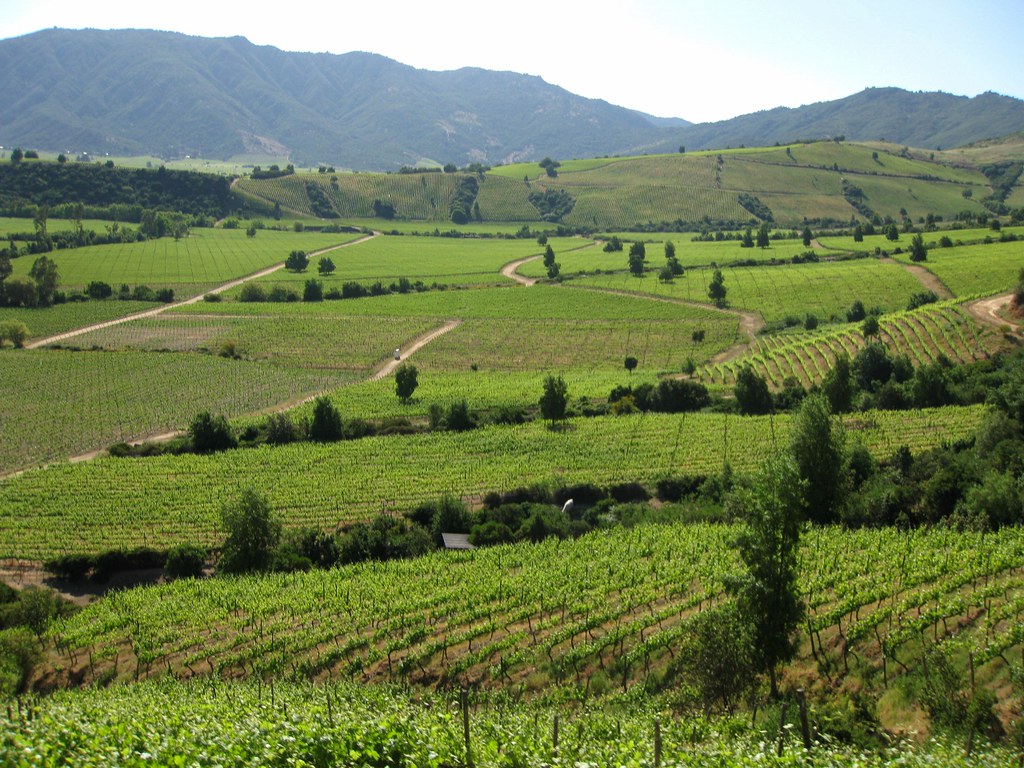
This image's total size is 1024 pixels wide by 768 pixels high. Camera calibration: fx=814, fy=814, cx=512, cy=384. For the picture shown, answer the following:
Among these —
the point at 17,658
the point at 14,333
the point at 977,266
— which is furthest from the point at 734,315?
the point at 17,658

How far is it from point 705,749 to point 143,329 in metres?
99.7

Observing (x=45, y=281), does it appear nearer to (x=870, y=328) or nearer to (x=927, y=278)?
(x=870, y=328)

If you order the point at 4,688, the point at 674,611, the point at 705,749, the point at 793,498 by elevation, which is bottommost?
the point at 4,688

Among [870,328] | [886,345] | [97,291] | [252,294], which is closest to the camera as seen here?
[886,345]

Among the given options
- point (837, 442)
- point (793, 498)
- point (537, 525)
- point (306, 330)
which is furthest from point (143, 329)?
point (793, 498)

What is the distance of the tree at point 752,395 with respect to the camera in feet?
201

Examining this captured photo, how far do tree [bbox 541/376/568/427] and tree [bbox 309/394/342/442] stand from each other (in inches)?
608

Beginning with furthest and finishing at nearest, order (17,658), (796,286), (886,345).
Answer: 1. (796,286)
2. (886,345)
3. (17,658)

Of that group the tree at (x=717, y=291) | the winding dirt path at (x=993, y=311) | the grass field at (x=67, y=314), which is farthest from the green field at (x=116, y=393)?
the winding dirt path at (x=993, y=311)

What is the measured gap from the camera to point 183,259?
14388 centimetres

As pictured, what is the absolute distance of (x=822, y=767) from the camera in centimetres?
1356

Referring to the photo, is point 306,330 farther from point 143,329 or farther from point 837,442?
point 837,442

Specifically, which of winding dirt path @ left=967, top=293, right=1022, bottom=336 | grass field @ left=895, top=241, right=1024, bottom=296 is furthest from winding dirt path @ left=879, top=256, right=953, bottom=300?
winding dirt path @ left=967, top=293, right=1022, bottom=336

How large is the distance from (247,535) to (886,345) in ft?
199
